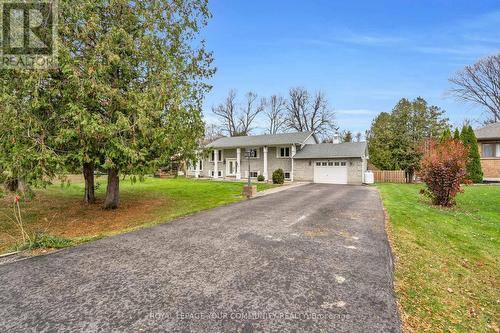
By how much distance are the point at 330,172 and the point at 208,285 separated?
2123cm

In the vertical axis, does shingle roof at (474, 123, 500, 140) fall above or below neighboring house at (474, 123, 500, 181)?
above

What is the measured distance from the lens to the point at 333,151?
23750mm

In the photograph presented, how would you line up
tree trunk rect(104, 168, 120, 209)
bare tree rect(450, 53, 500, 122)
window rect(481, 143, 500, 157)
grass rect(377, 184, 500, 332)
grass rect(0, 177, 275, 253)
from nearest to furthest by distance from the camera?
grass rect(377, 184, 500, 332), grass rect(0, 177, 275, 253), tree trunk rect(104, 168, 120, 209), window rect(481, 143, 500, 157), bare tree rect(450, 53, 500, 122)

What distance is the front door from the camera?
28.7 m

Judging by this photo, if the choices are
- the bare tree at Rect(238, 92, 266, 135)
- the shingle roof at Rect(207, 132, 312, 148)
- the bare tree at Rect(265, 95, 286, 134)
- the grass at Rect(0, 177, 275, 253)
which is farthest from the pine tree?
the bare tree at Rect(238, 92, 266, 135)

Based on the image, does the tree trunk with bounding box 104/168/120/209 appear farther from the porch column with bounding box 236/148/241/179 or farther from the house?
the porch column with bounding box 236/148/241/179

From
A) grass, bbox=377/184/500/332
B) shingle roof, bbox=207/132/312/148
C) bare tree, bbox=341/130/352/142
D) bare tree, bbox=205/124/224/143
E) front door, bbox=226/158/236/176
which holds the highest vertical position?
bare tree, bbox=205/124/224/143

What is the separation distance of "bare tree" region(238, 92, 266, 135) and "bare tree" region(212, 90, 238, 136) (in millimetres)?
1128

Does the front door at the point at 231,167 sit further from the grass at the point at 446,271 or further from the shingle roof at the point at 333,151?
the grass at the point at 446,271

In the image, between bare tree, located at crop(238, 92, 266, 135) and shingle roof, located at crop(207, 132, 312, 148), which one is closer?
shingle roof, located at crop(207, 132, 312, 148)

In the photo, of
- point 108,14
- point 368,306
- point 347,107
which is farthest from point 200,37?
point 347,107

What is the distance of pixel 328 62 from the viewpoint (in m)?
21.0

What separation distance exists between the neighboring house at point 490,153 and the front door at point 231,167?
23157 mm

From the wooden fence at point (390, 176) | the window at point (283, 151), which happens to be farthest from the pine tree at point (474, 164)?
the window at point (283, 151)
